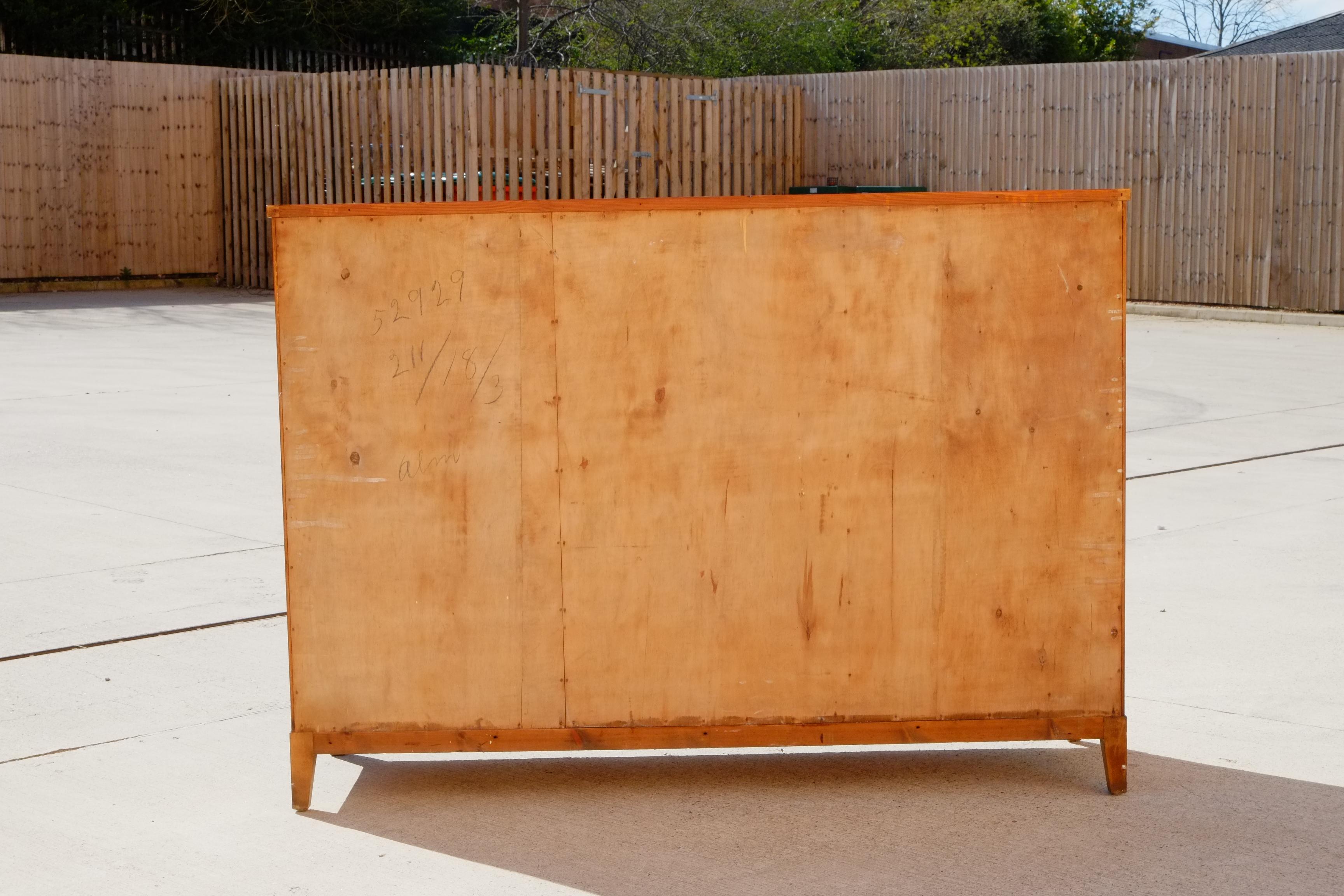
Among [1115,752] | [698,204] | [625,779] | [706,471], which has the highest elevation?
[698,204]

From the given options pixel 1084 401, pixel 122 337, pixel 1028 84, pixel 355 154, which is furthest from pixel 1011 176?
pixel 1084 401

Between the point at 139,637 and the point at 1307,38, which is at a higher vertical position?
the point at 1307,38

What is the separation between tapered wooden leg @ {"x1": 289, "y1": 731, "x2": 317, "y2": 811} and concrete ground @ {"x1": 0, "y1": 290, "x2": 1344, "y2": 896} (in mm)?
40

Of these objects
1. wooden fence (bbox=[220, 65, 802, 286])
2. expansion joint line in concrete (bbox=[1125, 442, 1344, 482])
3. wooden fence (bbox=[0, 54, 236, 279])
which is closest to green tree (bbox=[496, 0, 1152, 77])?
wooden fence (bbox=[220, 65, 802, 286])

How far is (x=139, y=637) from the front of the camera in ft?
16.5

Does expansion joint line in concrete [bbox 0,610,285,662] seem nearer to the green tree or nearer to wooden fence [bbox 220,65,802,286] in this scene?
wooden fence [bbox 220,65,802,286]

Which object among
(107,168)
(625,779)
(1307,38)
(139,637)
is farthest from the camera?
(1307,38)

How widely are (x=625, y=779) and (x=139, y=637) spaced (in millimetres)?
1916

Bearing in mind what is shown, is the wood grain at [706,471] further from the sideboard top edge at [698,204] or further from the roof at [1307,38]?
the roof at [1307,38]

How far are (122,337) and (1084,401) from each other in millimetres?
13114

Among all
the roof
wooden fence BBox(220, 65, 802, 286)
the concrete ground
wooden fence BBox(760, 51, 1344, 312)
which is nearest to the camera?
the concrete ground

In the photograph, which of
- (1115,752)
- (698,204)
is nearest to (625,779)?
(1115,752)

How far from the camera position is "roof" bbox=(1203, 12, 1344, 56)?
2912 centimetres

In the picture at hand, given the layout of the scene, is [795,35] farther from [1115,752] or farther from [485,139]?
[1115,752]
